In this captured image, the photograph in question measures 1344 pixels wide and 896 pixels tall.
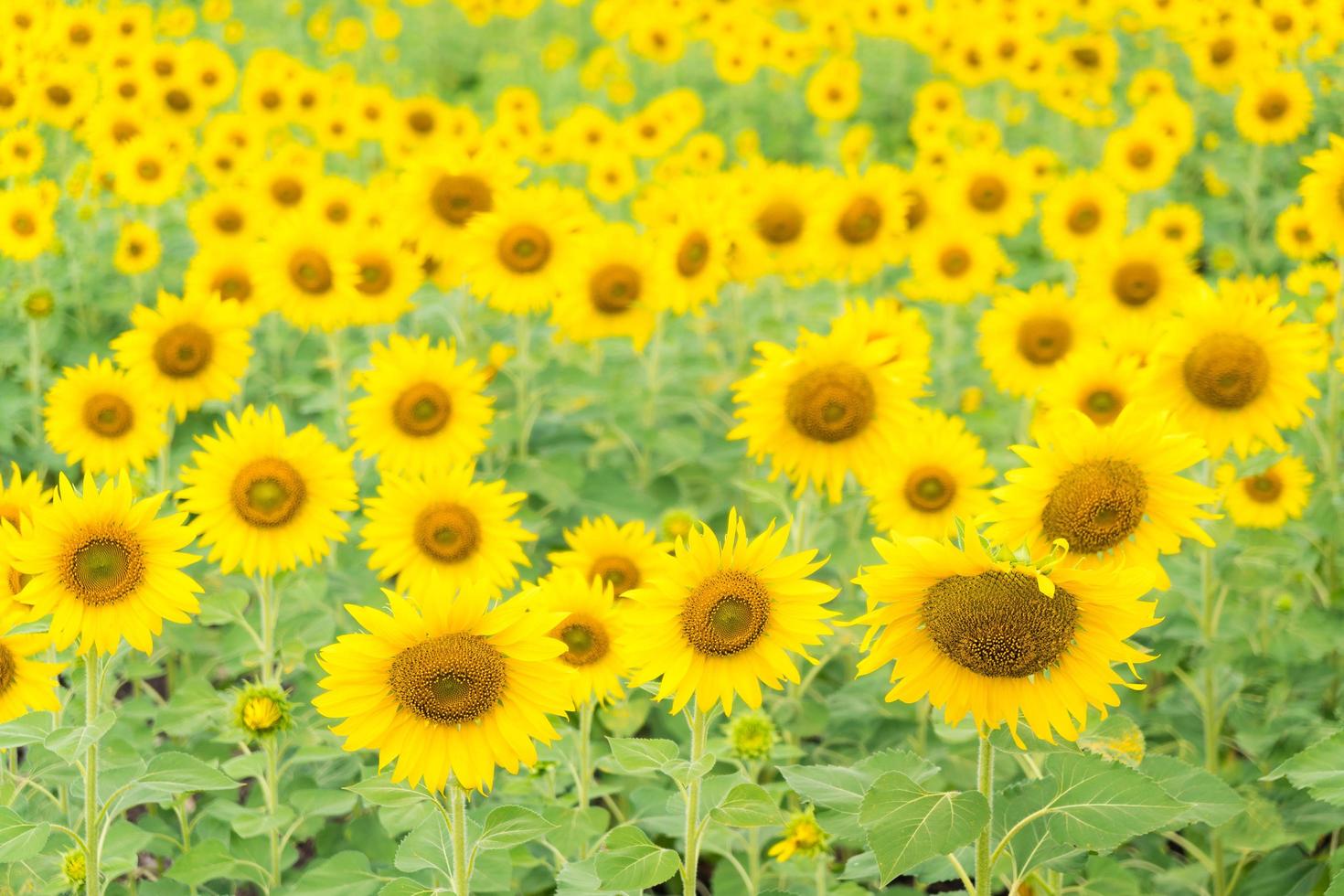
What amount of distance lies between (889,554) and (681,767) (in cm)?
58

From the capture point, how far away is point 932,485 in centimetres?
388

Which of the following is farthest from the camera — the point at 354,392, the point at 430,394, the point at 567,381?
the point at 354,392

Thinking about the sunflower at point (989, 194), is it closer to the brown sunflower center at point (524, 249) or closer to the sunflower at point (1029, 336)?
the sunflower at point (1029, 336)

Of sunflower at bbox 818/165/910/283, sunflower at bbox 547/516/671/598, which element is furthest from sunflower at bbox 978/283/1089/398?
sunflower at bbox 547/516/671/598

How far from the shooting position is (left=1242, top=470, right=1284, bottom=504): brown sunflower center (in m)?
4.18

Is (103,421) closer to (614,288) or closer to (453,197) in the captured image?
(453,197)

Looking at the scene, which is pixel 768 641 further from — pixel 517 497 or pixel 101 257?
pixel 101 257

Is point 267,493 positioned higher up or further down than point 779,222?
further down

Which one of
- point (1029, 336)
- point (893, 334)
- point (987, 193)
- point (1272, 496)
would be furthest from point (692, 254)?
point (1272, 496)

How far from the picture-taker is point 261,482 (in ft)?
10.9

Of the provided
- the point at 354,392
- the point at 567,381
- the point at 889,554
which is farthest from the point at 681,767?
the point at 354,392

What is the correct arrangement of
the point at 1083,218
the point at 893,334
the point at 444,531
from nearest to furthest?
1. the point at 444,531
2. the point at 893,334
3. the point at 1083,218

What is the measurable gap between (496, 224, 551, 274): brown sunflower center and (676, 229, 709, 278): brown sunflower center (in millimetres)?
498

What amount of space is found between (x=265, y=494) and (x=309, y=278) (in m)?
1.56
